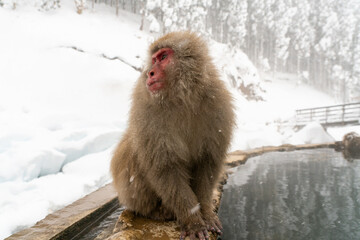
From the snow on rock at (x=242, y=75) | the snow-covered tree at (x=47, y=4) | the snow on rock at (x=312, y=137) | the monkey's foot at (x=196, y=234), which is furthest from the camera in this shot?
the snow on rock at (x=242, y=75)

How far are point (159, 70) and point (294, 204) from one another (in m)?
1.64

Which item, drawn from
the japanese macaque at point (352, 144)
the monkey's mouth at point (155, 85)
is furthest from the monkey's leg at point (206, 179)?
the japanese macaque at point (352, 144)

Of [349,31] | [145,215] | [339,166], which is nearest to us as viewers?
[145,215]

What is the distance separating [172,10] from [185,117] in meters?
17.3

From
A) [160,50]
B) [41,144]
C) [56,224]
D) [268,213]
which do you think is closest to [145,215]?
[56,224]

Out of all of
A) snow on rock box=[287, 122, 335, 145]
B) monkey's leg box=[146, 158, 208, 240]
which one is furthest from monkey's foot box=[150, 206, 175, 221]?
snow on rock box=[287, 122, 335, 145]

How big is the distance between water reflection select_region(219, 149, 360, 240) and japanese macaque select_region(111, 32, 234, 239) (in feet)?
1.36

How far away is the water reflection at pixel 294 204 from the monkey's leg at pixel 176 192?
1.17ft

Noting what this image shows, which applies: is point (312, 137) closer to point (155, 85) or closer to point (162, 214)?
point (162, 214)

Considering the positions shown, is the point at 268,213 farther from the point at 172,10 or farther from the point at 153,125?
the point at 172,10

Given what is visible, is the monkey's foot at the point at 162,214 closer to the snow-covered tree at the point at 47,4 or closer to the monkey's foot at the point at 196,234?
the monkey's foot at the point at 196,234

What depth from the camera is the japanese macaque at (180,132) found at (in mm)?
1473

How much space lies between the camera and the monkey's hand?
1413mm

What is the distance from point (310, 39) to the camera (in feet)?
95.6
